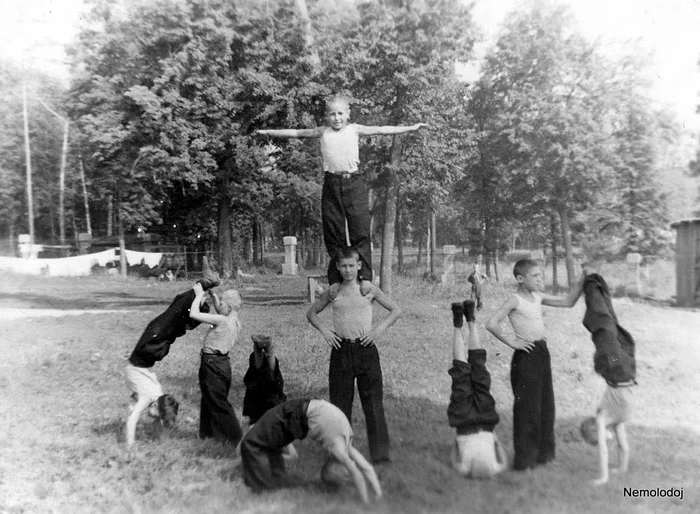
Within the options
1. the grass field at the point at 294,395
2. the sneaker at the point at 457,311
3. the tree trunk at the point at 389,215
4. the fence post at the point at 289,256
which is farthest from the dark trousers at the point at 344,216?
the tree trunk at the point at 389,215

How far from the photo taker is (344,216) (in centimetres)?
365

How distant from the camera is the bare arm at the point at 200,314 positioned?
3732mm

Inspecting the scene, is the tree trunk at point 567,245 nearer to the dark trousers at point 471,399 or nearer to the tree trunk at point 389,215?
the dark trousers at point 471,399

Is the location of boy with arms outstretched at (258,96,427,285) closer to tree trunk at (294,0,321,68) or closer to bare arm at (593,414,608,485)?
tree trunk at (294,0,321,68)

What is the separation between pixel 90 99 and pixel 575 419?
487cm

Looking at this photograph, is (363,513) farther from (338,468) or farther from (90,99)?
(90,99)

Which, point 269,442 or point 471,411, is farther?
point 471,411

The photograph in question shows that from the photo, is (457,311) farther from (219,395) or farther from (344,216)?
(219,395)

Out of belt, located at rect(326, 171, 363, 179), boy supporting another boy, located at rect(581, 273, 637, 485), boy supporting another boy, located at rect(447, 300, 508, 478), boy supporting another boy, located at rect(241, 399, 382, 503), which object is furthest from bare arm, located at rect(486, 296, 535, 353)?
belt, located at rect(326, 171, 363, 179)

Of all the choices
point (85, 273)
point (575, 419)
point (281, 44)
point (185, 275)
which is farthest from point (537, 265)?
point (85, 273)

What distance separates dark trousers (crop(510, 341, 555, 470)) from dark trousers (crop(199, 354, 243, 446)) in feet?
6.03

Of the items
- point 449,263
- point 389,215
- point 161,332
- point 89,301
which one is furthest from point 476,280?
point 89,301

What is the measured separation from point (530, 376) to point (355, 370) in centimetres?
102

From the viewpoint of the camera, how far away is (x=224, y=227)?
5.95 metres
